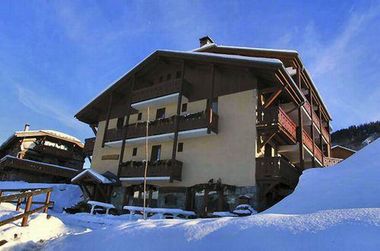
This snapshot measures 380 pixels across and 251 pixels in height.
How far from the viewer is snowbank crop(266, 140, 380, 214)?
334 inches

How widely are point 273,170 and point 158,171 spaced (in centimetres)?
718

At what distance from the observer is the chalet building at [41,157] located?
123 ft

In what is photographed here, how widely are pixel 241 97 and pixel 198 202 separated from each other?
22.3 feet

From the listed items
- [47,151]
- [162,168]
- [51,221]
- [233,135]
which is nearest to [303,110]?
[233,135]

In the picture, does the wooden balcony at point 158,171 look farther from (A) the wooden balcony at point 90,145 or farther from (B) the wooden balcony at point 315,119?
(B) the wooden balcony at point 315,119

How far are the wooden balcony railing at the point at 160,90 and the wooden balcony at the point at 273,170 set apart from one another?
7404mm

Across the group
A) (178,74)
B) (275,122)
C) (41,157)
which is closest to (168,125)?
(178,74)

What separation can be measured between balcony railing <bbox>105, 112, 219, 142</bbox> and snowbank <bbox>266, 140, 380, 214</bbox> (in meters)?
8.42

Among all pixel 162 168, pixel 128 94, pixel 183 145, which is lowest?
pixel 162 168

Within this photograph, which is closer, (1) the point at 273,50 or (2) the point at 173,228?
(2) the point at 173,228

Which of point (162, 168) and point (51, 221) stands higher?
point (162, 168)

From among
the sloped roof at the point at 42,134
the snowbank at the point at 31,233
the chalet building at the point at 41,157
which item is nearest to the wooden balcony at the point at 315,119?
the snowbank at the point at 31,233

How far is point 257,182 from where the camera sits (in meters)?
19.1

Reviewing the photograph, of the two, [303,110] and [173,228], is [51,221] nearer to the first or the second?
[173,228]
